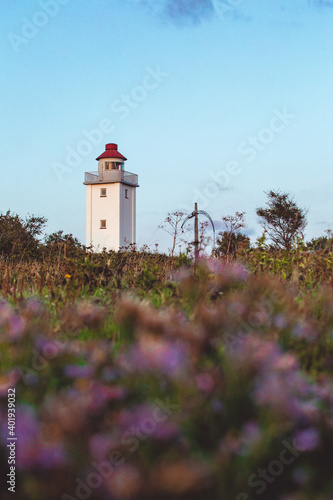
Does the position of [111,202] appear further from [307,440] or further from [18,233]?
[307,440]

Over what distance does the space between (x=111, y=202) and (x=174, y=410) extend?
41558 millimetres

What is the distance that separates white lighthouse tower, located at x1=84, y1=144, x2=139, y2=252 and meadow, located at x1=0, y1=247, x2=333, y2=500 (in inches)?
1529

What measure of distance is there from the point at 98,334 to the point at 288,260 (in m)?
4.16

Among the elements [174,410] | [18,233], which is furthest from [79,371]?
[18,233]

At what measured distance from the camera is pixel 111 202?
1690 inches

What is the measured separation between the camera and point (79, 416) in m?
1.60

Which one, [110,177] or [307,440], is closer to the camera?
[307,440]

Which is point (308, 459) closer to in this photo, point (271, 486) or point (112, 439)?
point (271, 486)

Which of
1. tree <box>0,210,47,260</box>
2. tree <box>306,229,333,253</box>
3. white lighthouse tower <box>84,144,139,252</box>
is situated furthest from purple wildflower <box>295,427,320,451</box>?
white lighthouse tower <box>84,144,139,252</box>

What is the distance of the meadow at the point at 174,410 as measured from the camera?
57.3 inches

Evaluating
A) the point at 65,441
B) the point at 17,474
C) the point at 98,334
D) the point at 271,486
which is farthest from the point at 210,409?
the point at 98,334

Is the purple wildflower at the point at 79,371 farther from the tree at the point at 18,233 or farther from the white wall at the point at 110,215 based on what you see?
the white wall at the point at 110,215

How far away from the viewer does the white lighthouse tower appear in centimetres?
4219

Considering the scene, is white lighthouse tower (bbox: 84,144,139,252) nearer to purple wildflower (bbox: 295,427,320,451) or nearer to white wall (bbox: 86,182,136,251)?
white wall (bbox: 86,182,136,251)
